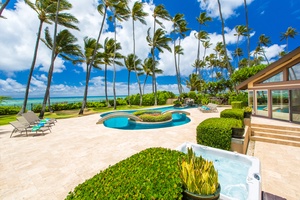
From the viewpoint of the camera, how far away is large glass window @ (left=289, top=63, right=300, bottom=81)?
812 centimetres

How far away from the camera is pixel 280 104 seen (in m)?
Result: 9.05

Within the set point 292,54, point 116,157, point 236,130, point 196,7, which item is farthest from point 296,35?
point 116,157

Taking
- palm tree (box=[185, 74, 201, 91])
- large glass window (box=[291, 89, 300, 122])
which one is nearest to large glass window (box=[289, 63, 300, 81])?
large glass window (box=[291, 89, 300, 122])

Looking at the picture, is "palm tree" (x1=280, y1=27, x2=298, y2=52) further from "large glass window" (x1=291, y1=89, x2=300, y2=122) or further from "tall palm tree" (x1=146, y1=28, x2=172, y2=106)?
"large glass window" (x1=291, y1=89, x2=300, y2=122)

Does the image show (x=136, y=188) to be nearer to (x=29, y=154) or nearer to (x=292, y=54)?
(x=29, y=154)

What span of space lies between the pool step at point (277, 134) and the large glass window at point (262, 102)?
3492 mm

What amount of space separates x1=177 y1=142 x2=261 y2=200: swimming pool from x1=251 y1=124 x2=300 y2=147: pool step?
4176 millimetres

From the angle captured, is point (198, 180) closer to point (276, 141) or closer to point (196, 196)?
point (196, 196)

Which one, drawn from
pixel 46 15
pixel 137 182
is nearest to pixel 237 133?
pixel 137 182

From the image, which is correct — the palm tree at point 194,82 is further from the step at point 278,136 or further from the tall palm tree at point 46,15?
the step at point 278,136

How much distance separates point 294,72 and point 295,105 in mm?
2032

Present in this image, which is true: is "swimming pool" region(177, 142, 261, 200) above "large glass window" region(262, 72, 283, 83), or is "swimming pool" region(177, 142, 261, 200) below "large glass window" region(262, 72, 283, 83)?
below

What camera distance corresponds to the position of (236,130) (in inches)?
197

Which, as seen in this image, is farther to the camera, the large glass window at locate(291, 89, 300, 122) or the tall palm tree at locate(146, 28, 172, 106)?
the tall palm tree at locate(146, 28, 172, 106)
